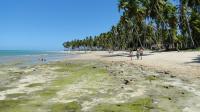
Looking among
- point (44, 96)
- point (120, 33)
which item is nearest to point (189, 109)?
point (44, 96)

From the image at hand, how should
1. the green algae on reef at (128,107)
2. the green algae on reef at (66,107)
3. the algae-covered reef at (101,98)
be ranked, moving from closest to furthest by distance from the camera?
1. the green algae on reef at (128,107)
2. the green algae on reef at (66,107)
3. the algae-covered reef at (101,98)

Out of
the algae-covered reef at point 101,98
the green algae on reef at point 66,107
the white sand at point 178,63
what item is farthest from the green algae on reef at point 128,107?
the white sand at point 178,63

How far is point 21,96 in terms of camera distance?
18156 mm

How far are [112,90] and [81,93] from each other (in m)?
2.07

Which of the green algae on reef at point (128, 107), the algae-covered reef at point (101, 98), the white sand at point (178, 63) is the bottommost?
the green algae on reef at point (128, 107)

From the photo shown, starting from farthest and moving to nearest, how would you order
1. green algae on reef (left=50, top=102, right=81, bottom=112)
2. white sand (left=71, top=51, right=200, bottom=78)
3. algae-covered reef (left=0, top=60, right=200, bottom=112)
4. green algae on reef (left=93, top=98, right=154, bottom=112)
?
1. white sand (left=71, top=51, right=200, bottom=78)
2. algae-covered reef (left=0, top=60, right=200, bottom=112)
3. green algae on reef (left=50, top=102, right=81, bottom=112)
4. green algae on reef (left=93, top=98, right=154, bottom=112)

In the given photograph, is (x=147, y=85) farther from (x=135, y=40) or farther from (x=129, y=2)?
(x=135, y=40)

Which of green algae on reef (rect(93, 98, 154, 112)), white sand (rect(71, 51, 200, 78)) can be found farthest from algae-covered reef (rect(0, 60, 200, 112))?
white sand (rect(71, 51, 200, 78))

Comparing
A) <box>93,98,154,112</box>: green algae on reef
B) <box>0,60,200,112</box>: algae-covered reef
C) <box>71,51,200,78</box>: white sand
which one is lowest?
<box>93,98,154,112</box>: green algae on reef

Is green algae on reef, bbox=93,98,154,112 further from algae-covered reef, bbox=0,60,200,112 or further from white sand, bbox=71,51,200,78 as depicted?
white sand, bbox=71,51,200,78

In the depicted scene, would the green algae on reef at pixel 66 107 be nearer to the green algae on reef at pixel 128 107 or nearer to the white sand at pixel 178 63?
the green algae on reef at pixel 128 107

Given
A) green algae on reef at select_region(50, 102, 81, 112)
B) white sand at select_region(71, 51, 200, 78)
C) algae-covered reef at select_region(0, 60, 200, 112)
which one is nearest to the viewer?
green algae on reef at select_region(50, 102, 81, 112)

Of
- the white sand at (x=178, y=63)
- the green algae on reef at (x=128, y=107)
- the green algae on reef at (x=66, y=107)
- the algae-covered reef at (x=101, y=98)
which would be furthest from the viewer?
the white sand at (x=178, y=63)

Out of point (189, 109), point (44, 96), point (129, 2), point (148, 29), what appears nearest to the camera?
point (189, 109)
